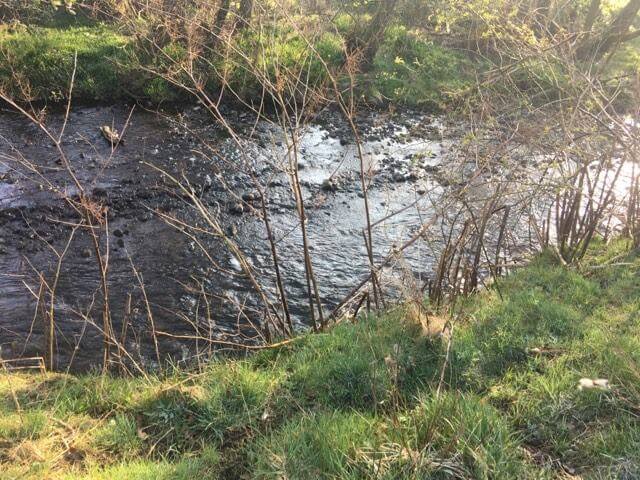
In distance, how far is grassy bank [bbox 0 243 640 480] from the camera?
329 centimetres

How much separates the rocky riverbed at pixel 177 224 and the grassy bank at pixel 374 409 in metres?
0.85

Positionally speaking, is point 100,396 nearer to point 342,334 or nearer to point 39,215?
point 342,334

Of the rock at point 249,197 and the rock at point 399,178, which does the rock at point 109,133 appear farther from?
the rock at point 399,178

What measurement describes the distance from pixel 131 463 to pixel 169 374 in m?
1.73

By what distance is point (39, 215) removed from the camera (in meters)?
8.16

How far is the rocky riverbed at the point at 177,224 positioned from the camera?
20.1 ft

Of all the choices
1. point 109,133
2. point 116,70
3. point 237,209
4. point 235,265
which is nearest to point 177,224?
point 237,209

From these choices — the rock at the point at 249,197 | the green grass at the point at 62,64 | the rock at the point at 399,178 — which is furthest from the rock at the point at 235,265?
the green grass at the point at 62,64

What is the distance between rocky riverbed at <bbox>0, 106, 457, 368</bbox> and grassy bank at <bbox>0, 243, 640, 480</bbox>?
0.85 m

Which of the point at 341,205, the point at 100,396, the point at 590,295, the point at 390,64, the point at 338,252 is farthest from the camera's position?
the point at 390,64

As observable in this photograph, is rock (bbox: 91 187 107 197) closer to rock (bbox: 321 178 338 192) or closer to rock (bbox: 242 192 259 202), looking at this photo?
rock (bbox: 242 192 259 202)

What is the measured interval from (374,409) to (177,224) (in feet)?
17.3

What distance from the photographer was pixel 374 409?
3.85 meters

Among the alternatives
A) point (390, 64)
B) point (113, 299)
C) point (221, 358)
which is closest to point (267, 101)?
point (390, 64)
